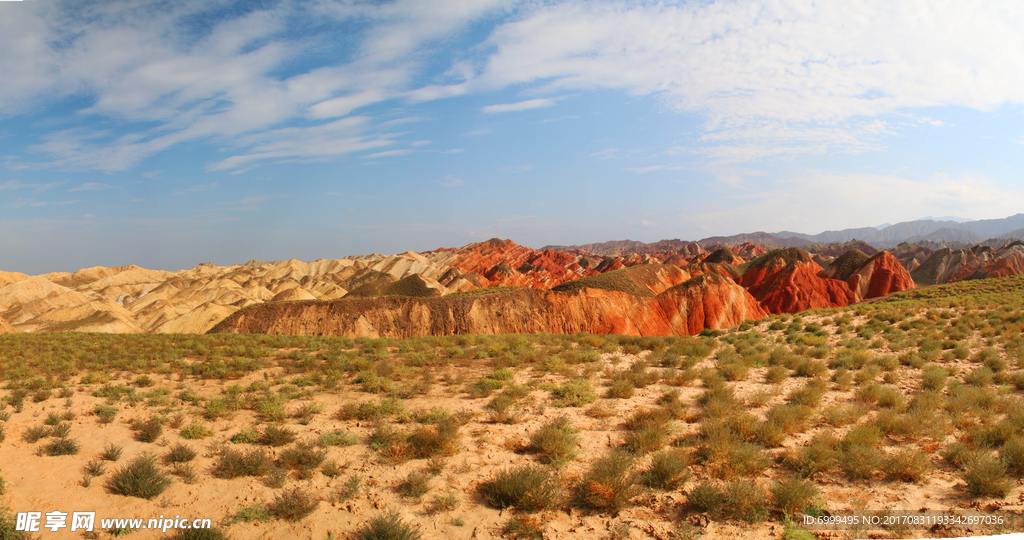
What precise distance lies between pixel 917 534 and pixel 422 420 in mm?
7401

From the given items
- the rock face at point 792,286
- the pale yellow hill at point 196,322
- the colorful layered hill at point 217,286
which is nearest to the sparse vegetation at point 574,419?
the colorful layered hill at point 217,286

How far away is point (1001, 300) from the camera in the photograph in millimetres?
21422

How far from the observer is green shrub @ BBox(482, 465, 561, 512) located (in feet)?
18.4

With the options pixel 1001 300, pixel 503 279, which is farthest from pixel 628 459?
pixel 503 279

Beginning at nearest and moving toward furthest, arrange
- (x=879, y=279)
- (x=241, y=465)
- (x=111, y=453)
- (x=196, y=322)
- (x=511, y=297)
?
1. (x=241, y=465)
2. (x=111, y=453)
3. (x=511, y=297)
4. (x=196, y=322)
5. (x=879, y=279)

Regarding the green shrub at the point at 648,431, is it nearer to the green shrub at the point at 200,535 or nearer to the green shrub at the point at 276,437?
the green shrub at the point at 200,535

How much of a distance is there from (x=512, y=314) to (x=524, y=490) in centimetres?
3414

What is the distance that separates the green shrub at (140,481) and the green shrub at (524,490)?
4.60 metres

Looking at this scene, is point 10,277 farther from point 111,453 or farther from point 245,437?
point 245,437

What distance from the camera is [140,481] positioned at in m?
6.01

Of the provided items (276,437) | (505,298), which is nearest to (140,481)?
(276,437)

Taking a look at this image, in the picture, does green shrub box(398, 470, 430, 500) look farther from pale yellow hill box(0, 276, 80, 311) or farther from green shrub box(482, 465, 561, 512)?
pale yellow hill box(0, 276, 80, 311)

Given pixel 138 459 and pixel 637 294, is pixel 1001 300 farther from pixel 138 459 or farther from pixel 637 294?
pixel 138 459

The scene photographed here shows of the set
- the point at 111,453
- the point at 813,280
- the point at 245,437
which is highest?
the point at 111,453
